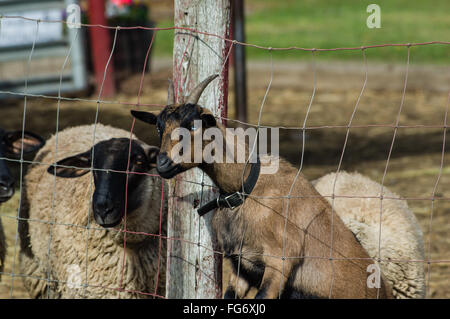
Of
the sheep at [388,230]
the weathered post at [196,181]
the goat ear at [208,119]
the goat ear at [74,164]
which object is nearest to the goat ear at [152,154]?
the goat ear at [74,164]

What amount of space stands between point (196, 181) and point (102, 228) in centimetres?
116

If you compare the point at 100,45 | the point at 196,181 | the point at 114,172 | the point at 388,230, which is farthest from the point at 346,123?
the point at 196,181

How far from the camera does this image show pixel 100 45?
11.0m

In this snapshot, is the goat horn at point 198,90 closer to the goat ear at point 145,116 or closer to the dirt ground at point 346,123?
the goat ear at point 145,116

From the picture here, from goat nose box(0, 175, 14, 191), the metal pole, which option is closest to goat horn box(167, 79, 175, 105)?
goat nose box(0, 175, 14, 191)

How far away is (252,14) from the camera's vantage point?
1991 centimetres

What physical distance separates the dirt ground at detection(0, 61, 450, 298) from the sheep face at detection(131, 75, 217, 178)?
2098 mm

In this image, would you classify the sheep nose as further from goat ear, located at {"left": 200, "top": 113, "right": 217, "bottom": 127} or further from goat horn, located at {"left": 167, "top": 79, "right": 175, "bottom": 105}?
goat ear, located at {"left": 200, "top": 113, "right": 217, "bottom": 127}

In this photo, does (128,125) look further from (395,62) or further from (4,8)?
(395,62)

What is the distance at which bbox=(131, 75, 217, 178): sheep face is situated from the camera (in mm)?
3115

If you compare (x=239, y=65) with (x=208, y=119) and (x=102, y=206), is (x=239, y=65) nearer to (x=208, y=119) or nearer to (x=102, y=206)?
(x=102, y=206)

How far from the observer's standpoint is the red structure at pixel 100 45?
1069 cm

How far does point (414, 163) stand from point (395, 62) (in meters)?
5.47

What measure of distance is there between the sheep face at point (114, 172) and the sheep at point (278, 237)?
31.8 inches
